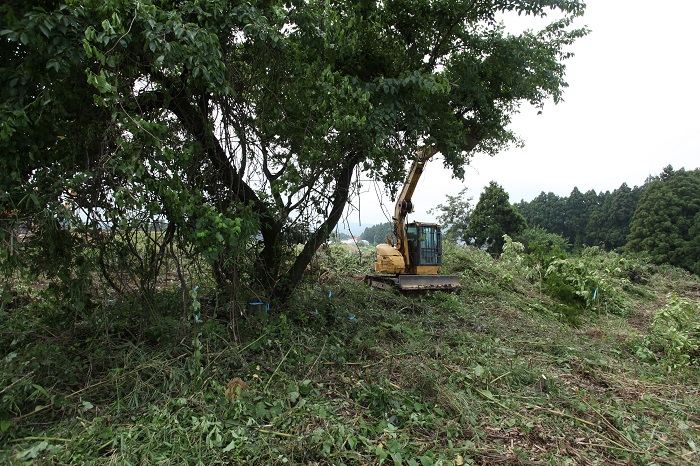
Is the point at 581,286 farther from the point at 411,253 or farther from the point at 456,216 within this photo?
the point at 456,216

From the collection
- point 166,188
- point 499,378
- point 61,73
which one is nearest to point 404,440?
point 499,378

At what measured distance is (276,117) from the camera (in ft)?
14.2

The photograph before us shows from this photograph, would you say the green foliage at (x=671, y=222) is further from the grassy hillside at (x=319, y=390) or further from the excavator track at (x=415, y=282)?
the grassy hillside at (x=319, y=390)

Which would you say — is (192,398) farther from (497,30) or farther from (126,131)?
(497,30)

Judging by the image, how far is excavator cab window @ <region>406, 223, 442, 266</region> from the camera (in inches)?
370

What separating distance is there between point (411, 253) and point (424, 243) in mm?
389

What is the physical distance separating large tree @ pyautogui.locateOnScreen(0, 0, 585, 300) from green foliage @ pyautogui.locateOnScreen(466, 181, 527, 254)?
87.2 ft

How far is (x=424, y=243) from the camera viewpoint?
950 centimetres

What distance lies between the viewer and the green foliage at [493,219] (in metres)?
32.2

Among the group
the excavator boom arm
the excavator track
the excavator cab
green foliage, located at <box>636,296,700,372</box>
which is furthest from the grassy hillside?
the excavator boom arm

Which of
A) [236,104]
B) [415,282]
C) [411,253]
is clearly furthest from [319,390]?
[411,253]

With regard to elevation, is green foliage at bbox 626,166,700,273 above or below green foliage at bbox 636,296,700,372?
above

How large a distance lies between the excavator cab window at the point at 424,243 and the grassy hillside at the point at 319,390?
127 inches

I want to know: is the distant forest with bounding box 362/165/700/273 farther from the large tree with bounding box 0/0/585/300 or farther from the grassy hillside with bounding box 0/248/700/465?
the grassy hillside with bounding box 0/248/700/465
